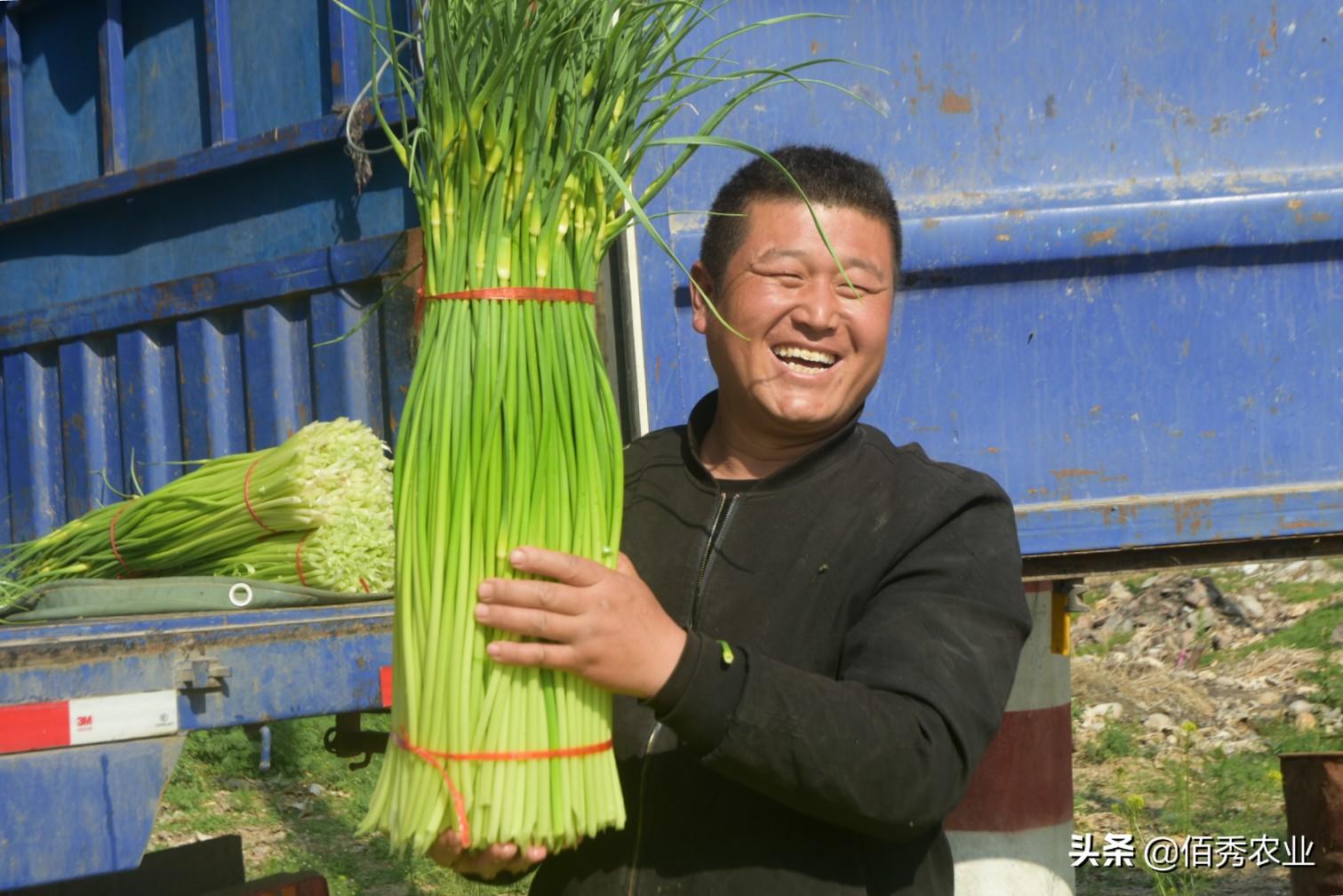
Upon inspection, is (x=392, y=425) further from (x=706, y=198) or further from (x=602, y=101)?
(x=602, y=101)

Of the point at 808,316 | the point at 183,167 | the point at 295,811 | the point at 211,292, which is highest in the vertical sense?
the point at 183,167

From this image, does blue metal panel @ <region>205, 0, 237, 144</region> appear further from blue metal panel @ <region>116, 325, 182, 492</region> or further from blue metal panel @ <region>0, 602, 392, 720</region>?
blue metal panel @ <region>0, 602, 392, 720</region>

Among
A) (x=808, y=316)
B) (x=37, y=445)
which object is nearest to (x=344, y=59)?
(x=37, y=445)

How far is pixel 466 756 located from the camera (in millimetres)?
1515

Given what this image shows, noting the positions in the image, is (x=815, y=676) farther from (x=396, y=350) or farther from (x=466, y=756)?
(x=396, y=350)

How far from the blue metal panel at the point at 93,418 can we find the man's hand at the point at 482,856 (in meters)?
2.58

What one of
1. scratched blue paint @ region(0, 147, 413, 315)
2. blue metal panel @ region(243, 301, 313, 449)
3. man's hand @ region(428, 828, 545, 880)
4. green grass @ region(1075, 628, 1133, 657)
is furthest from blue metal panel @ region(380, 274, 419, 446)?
green grass @ region(1075, 628, 1133, 657)

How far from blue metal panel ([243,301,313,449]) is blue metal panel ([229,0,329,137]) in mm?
467

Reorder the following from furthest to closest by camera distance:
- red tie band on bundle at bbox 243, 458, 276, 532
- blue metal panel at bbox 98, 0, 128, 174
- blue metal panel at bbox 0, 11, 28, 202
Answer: blue metal panel at bbox 0, 11, 28, 202
blue metal panel at bbox 98, 0, 128, 174
red tie band on bundle at bbox 243, 458, 276, 532

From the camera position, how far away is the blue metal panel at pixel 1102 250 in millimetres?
3068

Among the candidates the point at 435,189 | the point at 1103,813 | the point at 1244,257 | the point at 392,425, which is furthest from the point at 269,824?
the point at 435,189

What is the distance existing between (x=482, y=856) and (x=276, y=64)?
255 cm

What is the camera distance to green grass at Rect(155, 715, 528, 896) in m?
5.03

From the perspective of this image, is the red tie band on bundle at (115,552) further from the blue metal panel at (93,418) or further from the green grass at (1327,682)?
the green grass at (1327,682)
